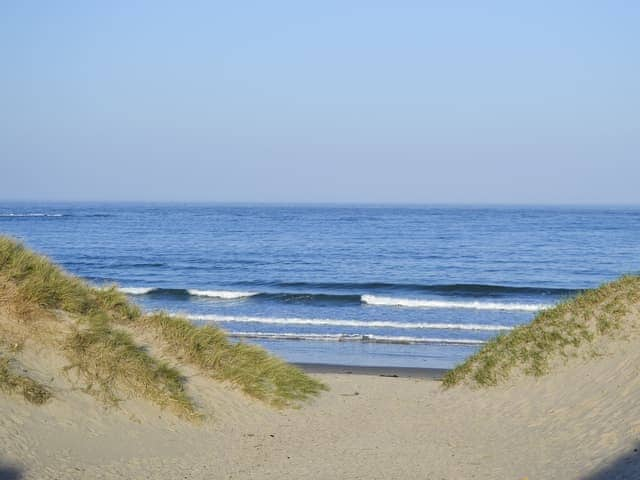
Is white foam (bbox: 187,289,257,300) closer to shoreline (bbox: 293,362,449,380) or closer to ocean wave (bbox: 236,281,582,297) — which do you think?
ocean wave (bbox: 236,281,582,297)

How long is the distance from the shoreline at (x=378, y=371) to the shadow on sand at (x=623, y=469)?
7347 mm

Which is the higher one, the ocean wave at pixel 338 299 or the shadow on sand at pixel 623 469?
the shadow on sand at pixel 623 469

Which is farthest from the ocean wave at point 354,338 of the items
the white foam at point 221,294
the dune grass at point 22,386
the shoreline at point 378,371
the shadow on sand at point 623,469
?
the shadow on sand at point 623,469

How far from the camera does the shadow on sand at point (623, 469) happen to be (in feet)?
25.1

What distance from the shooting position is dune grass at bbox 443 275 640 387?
12352 millimetres

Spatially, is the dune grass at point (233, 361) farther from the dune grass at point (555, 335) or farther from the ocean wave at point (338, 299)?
the ocean wave at point (338, 299)

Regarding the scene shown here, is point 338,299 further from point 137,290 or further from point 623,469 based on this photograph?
point 623,469

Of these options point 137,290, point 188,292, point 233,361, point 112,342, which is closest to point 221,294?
point 188,292

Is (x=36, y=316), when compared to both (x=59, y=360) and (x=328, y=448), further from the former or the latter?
(x=328, y=448)

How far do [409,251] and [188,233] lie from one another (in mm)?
23410

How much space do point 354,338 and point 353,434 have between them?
421 inches

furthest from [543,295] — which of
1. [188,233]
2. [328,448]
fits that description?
[188,233]

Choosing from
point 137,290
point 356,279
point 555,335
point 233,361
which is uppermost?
point 555,335

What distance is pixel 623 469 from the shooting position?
7.93 metres
